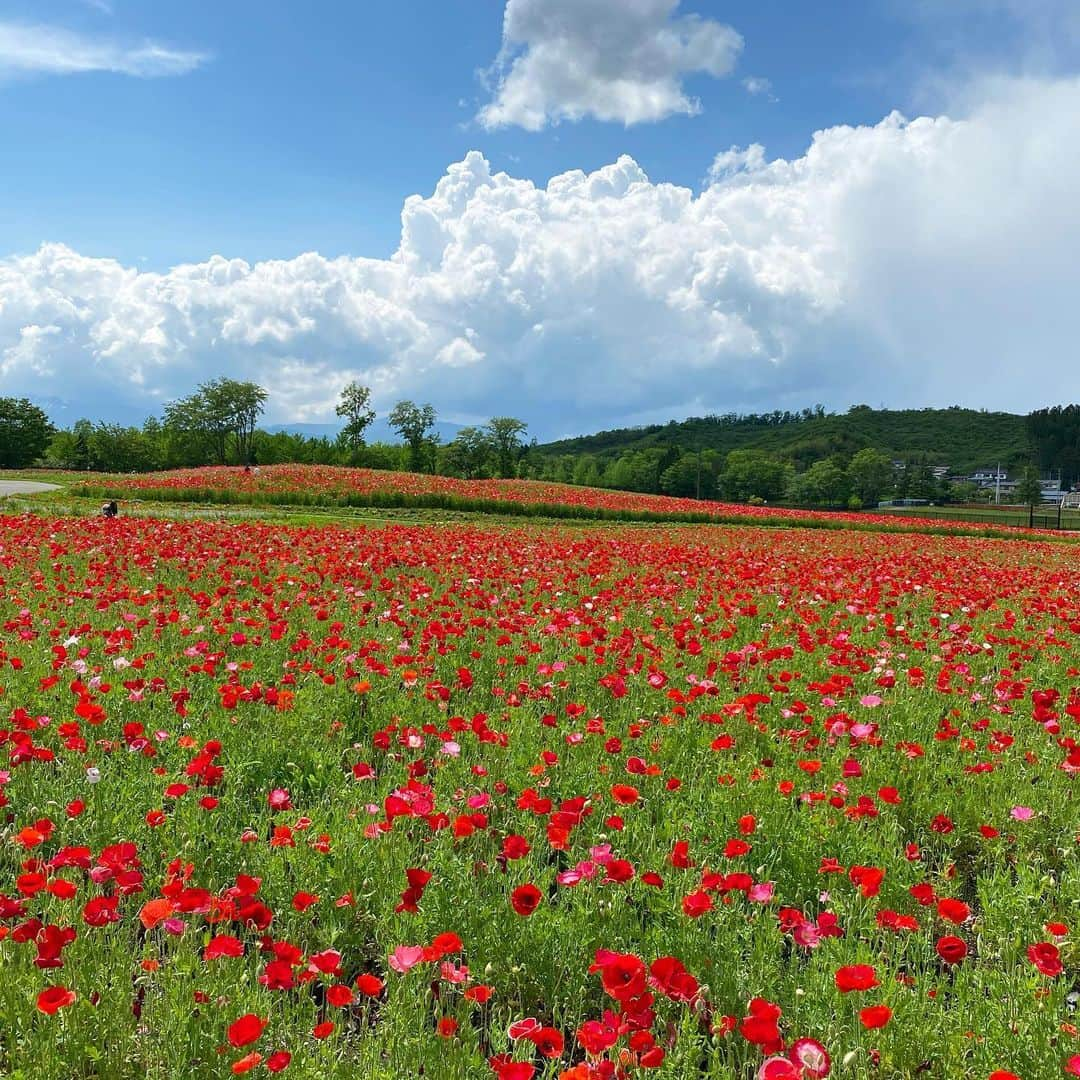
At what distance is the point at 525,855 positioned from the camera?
125 inches

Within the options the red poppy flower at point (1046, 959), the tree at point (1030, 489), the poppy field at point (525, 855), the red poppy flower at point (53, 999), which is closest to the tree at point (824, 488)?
the tree at point (1030, 489)

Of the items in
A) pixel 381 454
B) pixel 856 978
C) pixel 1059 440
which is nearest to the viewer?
pixel 856 978

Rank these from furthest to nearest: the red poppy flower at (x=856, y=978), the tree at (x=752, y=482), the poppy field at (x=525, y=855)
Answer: the tree at (x=752, y=482) < the poppy field at (x=525, y=855) < the red poppy flower at (x=856, y=978)

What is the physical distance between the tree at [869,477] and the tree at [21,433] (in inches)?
4368

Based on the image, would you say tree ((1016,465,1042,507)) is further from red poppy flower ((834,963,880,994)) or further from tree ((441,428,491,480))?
red poppy flower ((834,963,880,994))

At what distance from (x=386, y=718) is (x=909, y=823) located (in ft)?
10.7

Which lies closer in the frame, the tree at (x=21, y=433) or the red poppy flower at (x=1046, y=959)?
the red poppy flower at (x=1046, y=959)

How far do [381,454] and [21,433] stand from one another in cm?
3756

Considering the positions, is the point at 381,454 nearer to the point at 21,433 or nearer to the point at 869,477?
the point at 21,433

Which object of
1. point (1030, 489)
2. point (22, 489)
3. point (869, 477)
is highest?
point (869, 477)

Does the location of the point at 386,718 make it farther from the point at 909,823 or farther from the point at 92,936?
the point at 909,823

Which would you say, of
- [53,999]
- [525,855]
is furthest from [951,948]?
[53,999]

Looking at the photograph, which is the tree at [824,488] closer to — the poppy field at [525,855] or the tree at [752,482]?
the tree at [752,482]

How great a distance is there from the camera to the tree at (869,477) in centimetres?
12138
